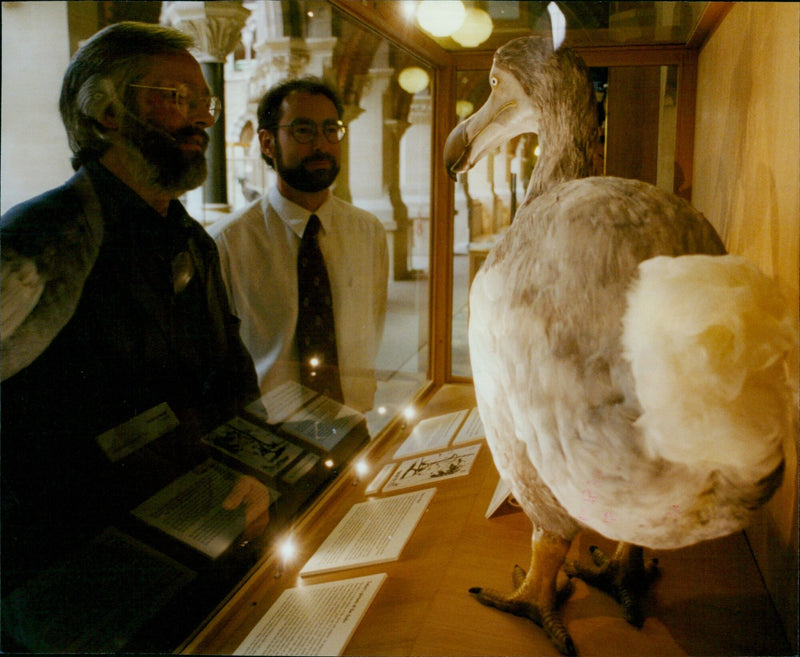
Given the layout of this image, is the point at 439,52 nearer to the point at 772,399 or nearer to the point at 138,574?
the point at 772,399

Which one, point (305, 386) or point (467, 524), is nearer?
point (467, 524)

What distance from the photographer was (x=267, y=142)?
168 cm

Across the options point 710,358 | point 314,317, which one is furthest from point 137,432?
point 710,358

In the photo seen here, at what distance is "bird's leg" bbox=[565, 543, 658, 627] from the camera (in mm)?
1048

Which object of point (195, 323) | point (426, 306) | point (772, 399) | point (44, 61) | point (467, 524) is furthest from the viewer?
point (426, 306)

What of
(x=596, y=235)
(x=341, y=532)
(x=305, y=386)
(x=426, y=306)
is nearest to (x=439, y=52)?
(x=426, y=306)

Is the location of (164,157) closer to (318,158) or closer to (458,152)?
(458,152)

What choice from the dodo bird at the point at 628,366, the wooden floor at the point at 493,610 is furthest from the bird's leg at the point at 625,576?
the dodo bird at the point at 628,366

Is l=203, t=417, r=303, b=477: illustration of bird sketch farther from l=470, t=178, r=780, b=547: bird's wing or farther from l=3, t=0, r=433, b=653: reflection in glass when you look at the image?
l=470, t=178, r=780, b=547: bird's wing

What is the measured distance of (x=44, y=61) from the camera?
3.02 feet

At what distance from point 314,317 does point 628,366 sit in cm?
116

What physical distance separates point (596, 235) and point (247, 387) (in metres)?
0.96

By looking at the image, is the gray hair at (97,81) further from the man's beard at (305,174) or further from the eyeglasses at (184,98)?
the man's beard at (305,174)

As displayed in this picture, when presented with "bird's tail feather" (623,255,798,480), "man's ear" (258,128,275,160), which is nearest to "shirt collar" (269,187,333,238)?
"man's ear" (258,128,275,160)
